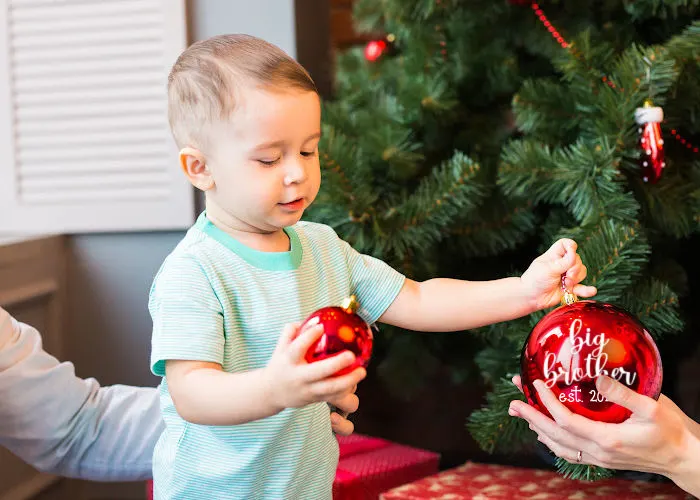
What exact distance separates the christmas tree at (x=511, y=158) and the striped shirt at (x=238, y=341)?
41cm

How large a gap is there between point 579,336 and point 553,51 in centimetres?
82

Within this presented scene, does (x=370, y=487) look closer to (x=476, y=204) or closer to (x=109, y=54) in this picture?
(x=476, y=204)

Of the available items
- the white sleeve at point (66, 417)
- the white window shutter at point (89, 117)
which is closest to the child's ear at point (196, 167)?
the white sleeve at point (66, 417)

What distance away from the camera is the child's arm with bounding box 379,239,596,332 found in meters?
1.02

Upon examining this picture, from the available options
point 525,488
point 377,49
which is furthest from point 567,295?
point 377,49

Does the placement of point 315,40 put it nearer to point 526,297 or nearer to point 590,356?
point 526,297

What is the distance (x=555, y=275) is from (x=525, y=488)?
0.61 metres

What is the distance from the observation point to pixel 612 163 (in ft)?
4.12

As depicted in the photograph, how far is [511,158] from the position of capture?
4.40ft

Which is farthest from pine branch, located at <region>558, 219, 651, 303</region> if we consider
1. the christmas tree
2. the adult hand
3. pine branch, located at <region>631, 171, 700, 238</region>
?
the adult hand

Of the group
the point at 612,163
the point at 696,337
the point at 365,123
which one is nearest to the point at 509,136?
the point at 365,123

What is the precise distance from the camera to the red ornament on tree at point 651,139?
124 centimetres

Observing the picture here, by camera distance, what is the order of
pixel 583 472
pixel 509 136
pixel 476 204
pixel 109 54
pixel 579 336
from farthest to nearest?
pixel 109 54
pixel 509 136
pixel 476 204
pixel 583 472
pixel 579 336

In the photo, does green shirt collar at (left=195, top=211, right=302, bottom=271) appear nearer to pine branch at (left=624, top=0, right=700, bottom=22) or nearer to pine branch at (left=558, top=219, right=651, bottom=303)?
pine branch at (left=558, top=219, right=651, bottom=303)
